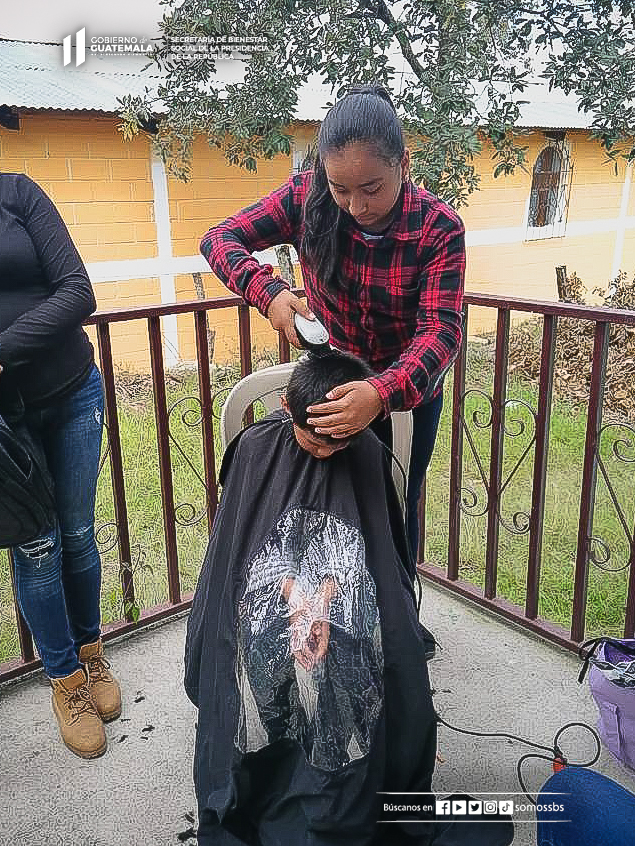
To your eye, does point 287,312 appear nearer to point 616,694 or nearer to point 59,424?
point 59,424

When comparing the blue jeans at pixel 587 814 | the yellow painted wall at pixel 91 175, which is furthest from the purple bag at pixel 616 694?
the yellow painted wall at pixel 91 175

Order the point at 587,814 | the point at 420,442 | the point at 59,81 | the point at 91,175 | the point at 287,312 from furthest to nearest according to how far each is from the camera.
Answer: the point at 59,81
the point at 91,175
the point at 420,442
the point at 287,312
the point at 587,814

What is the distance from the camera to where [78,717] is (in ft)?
6.02

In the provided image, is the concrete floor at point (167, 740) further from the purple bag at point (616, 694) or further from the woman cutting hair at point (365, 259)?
the woman cutting hair at point (365, 259)

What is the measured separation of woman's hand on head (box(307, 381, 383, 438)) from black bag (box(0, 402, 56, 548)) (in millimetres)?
656

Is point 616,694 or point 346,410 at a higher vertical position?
point 346,410

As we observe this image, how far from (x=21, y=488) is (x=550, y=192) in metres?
7.96

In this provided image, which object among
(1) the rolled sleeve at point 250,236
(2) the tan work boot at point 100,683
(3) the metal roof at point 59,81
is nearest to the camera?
(1) the rolled sleeve at point 250,236

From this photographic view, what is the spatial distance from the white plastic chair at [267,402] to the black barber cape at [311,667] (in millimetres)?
308

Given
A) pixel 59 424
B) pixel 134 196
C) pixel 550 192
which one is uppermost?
pixel 550 192

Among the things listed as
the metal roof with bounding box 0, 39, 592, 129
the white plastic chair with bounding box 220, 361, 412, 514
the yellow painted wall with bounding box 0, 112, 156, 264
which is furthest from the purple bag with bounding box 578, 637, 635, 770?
the yellow painted wall with bounding box 0, 112, 156, 264

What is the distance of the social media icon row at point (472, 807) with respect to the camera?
4.80ft

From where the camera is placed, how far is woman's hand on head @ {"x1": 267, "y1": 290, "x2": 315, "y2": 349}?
55.3 inches

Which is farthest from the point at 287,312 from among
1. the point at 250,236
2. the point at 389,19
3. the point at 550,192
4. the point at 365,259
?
the point at 550,192
